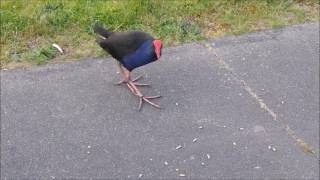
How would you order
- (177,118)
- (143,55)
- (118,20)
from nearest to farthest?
(143,55) < (177,118) < (118,20)

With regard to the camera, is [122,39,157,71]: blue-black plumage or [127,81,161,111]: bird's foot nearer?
[122,39,157,71]: blue-black plumage

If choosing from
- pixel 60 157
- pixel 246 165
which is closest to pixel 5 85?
pixel 60 157

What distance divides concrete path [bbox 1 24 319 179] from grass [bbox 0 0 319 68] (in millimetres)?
200

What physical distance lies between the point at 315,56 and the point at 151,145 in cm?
199

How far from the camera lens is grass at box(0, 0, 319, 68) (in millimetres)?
5000

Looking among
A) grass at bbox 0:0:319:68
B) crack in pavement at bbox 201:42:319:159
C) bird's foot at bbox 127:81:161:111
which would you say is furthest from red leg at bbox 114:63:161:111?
crack in pavement at bbox 201:42:319:159

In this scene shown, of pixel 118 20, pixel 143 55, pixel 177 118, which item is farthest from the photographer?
pixel 118 20

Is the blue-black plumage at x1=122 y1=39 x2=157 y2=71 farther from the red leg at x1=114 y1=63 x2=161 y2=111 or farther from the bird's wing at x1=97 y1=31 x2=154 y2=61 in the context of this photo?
the red leg at x1=114 y1=63 x2=161 y2=111

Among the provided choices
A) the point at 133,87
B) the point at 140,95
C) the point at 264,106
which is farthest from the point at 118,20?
the point at 264,106

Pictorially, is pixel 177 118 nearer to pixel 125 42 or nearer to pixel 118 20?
pixel 125 42

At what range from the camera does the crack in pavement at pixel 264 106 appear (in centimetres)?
405

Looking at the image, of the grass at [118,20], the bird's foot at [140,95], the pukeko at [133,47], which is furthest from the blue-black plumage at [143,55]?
the grass at [118,20]

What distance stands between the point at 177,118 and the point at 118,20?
1.50 metres

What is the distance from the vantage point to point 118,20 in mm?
5367
